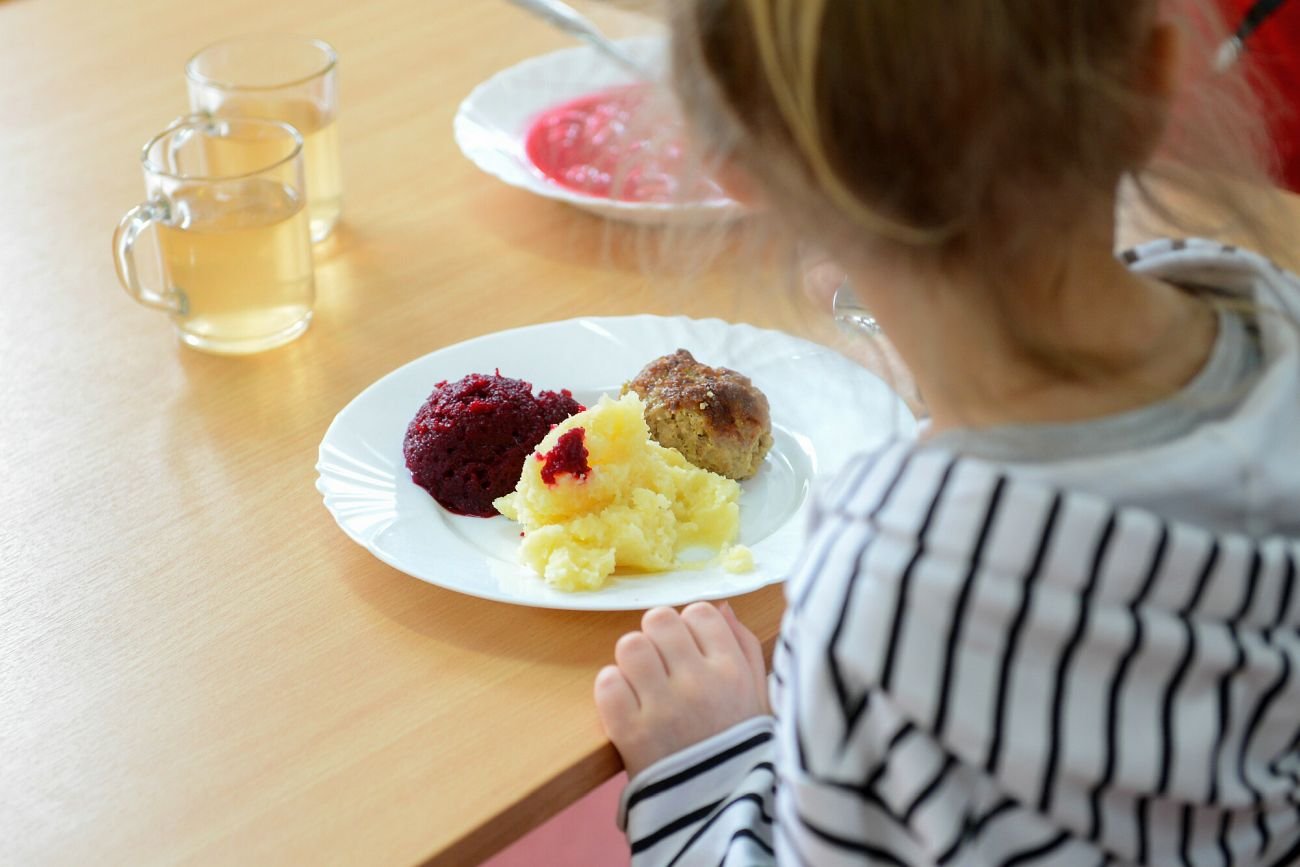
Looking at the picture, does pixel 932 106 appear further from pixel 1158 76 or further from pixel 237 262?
pixel 237 262

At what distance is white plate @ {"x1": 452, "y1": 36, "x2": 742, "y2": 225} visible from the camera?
49.4 inches

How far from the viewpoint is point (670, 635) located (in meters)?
0.85

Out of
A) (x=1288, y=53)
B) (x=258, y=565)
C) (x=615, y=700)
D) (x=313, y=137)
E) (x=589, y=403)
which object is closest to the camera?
(x=615, y=700)

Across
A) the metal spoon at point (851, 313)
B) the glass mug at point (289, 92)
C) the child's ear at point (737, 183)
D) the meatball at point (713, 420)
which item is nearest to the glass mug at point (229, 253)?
the glass mug at point (289, 92)

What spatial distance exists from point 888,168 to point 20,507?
2.13 feet

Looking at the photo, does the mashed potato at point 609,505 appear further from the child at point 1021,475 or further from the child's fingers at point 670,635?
the child at point 1021,475

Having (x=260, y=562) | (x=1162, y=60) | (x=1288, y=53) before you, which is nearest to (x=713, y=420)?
(x=260, y=562)

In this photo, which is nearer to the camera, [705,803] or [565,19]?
[705,803]

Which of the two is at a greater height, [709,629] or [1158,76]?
[1158,76]

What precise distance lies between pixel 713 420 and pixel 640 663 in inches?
8.2

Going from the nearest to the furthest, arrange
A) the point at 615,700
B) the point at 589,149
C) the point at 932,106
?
1. the point at 932,106
2. the point at 615,700
3. the point at 589,149

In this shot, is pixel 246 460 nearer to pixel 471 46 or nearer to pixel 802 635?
pixel 802 635

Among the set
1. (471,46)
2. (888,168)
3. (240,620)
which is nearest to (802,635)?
(888,168)

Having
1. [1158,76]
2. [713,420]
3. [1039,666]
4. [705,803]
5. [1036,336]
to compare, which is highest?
[1158,76]
